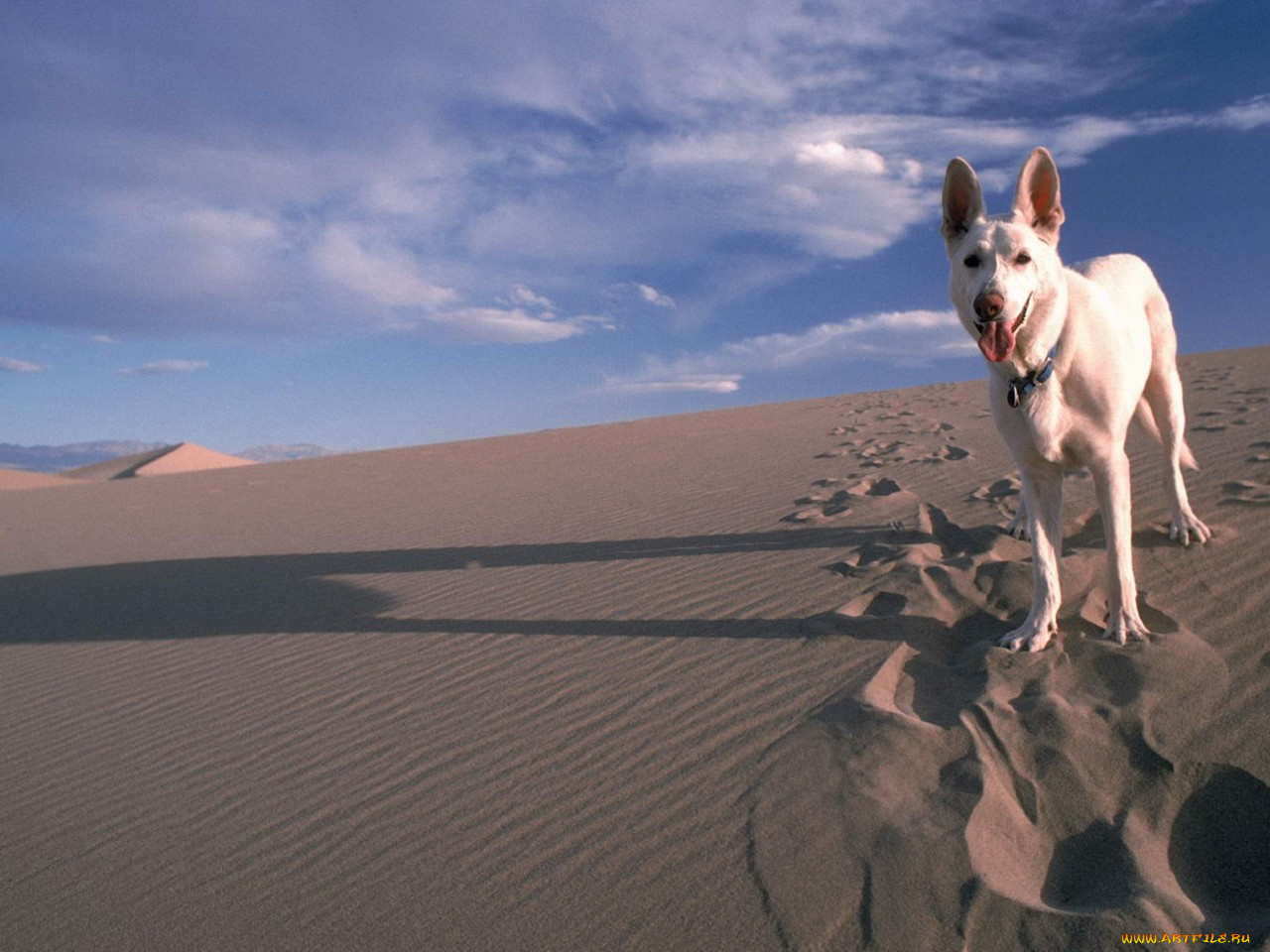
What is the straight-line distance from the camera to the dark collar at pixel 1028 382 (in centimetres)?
320

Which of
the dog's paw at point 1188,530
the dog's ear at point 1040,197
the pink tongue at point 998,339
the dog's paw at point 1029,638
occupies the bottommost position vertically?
the dog's paw at point 1029,638

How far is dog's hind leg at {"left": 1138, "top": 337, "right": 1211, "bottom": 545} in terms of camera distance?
13.8 feet

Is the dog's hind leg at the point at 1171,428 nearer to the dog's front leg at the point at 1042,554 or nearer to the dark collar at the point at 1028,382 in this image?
the dog's front leg at the point at 1042,554

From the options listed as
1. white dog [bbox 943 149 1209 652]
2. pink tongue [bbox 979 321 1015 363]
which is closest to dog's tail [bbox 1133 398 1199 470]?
white dog [bbox 943 149 1209 652]

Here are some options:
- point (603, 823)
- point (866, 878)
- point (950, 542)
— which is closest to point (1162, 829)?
point (866, 878)

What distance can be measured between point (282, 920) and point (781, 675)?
7.25 ft

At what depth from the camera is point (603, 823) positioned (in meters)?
2.68

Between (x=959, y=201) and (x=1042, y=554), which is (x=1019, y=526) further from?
(x=959, y=201)

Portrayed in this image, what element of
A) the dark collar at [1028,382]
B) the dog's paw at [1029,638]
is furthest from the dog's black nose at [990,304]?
the dog's paw at [1029,638]

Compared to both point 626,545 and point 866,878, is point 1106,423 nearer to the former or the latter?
point 866,878

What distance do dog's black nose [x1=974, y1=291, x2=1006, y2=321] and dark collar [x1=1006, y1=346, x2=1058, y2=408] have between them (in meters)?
0.48

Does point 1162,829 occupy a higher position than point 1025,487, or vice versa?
point 1025,487

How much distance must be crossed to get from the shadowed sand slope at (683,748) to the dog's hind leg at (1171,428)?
0.15m

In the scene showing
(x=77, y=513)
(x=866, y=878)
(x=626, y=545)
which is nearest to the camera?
(x=866, y=878)
